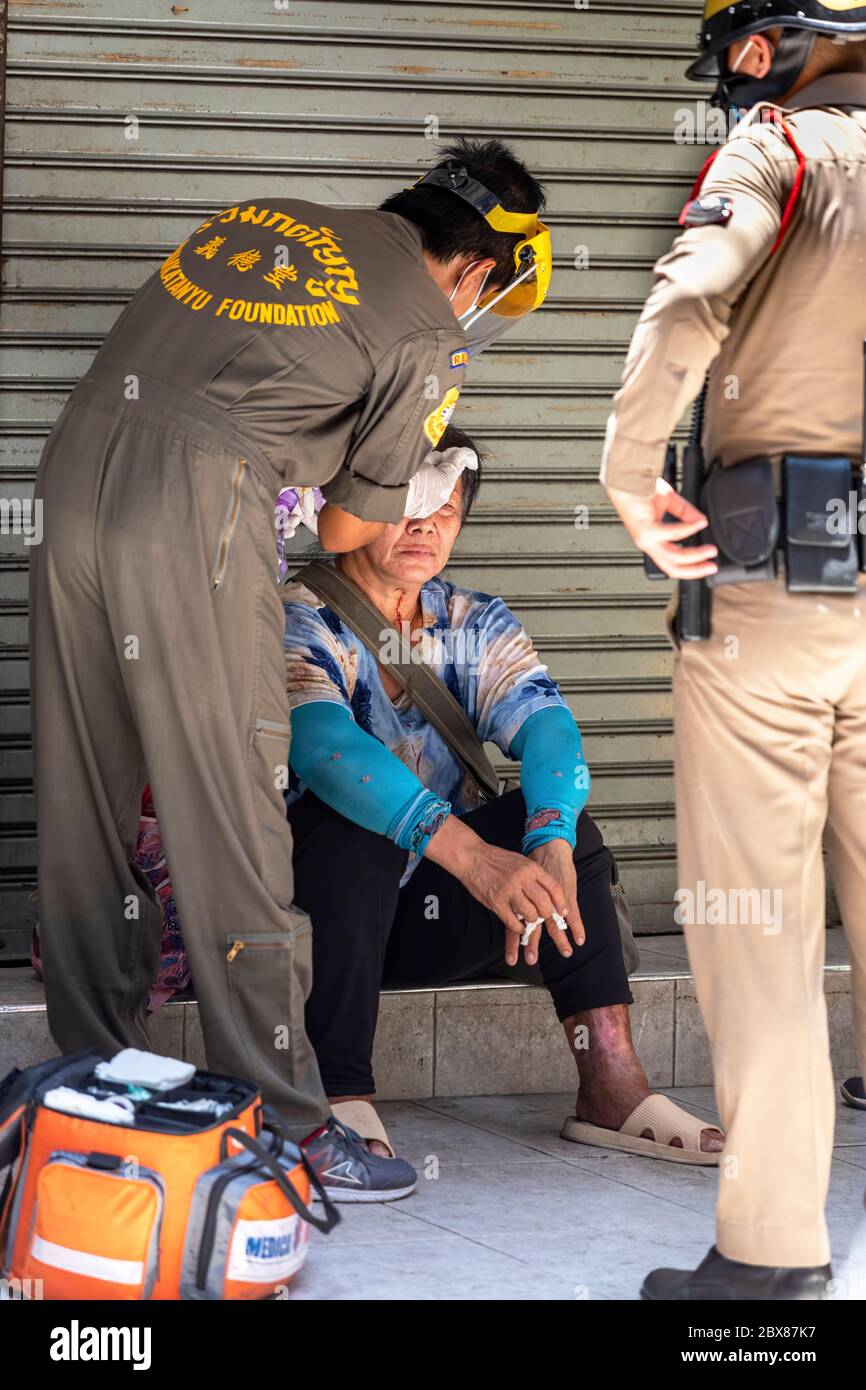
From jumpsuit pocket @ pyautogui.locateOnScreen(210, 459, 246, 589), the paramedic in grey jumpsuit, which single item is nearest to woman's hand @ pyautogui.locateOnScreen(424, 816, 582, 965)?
the paramedic in grey jumpsuit

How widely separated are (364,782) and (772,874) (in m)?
1.16

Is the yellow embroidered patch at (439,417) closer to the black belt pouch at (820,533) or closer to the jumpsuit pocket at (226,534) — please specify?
the jumpsuit pocket at (226,534)

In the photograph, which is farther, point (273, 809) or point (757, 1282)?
point (273, 809)

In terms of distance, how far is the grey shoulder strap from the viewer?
3865 mm

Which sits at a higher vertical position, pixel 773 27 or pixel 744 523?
pixel 773 27

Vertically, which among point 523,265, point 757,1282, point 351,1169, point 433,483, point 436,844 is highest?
point 523,265

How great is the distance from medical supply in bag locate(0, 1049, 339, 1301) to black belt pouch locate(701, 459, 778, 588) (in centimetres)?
113

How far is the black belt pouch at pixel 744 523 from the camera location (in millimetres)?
2543

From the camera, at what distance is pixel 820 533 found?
8.29 ft

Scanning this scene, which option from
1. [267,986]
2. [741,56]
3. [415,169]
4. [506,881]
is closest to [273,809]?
[267,986]

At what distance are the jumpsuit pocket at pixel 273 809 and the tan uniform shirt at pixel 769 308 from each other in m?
0.96

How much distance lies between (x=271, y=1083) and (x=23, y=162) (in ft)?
8.44

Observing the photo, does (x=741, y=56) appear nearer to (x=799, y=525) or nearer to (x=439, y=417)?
(x=799, y=525)

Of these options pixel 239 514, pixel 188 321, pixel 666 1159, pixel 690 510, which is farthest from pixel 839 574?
pixel 666 1159
